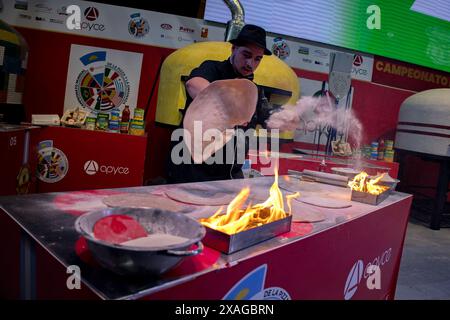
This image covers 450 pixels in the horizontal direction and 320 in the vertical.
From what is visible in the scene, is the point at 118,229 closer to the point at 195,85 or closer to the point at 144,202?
the point at 144,202

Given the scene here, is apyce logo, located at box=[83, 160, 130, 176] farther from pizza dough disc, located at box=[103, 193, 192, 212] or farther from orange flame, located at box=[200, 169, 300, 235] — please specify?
orange flame, located at box=[200, 169, 300, 235]

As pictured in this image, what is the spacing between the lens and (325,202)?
6.66ft

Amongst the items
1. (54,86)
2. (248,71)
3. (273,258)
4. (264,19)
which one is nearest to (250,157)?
(248,71)

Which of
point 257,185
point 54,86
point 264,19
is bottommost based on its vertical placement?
point 257,185

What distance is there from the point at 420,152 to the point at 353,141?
1.05 meters

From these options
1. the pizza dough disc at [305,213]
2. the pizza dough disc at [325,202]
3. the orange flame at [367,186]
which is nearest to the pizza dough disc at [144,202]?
the pizza dough disc at [305,213]

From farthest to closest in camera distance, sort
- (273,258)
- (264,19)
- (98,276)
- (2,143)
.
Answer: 1. (264,19)
2. (2,143)
3. (273,258)
4. (98,276)

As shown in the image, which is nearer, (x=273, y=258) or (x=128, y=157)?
(x=273, y=258)

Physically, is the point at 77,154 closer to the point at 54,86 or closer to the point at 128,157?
the point at 128,157

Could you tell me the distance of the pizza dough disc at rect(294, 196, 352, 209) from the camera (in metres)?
1.96

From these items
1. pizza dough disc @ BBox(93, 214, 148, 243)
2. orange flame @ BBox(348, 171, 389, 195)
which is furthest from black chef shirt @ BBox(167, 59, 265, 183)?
pizza dough disc @ BBox(93, 214, 148, 243)

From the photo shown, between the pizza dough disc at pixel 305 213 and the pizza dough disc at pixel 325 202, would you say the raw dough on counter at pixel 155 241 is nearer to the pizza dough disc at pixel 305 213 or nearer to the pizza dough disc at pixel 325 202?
the pizza dough disc at pixel 305 213

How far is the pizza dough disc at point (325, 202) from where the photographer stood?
1.96 m
